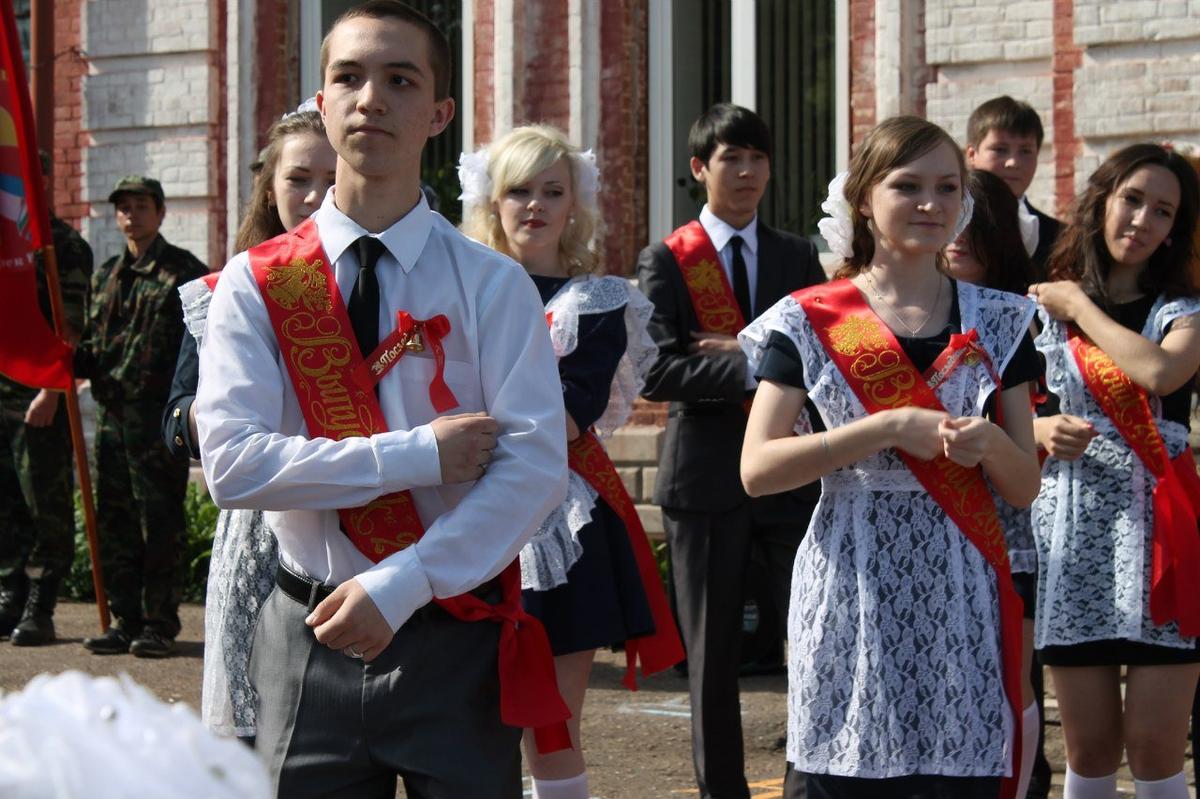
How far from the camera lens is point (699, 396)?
5359 mm

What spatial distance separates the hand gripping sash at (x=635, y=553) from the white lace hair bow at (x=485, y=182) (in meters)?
0.68

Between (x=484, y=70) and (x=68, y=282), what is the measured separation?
118 inches

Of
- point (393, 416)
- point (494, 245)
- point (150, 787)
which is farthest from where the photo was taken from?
point (494, 245)

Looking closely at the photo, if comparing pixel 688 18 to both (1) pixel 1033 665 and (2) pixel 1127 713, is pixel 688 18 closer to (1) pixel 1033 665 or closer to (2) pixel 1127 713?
(1) pixel 1033 665

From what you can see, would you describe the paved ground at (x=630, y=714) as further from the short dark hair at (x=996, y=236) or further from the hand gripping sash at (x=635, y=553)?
the short dark hair at (x=996, y=236)

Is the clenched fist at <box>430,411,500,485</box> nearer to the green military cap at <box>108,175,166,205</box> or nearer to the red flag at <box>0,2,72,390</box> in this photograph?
the red flag at <box>0,2,72,390</box>

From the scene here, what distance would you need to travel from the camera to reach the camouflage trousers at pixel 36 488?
8398mm

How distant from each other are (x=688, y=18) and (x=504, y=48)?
1.07 metres

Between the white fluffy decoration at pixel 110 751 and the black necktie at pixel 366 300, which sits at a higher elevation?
the black necktie at pixel 366 300

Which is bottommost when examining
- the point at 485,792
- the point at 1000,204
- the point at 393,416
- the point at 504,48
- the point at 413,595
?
the point at 485,792

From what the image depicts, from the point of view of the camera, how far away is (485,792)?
260 cm

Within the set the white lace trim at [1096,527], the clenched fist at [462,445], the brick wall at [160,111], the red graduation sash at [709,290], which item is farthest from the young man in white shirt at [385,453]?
the brick wall at [160,111]

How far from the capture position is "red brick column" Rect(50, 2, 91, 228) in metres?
11.2

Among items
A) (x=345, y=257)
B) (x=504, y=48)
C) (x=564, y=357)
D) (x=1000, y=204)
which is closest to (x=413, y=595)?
(x=345, y=257)
